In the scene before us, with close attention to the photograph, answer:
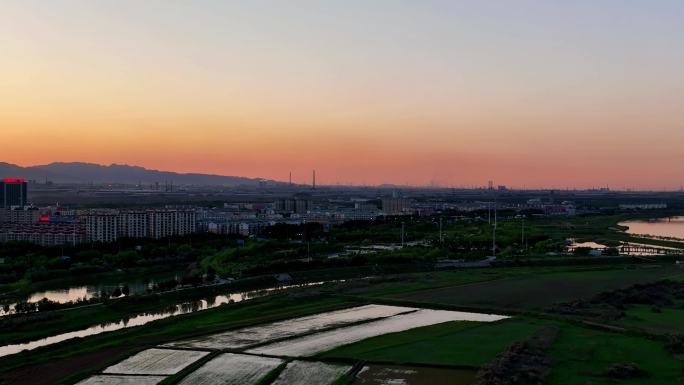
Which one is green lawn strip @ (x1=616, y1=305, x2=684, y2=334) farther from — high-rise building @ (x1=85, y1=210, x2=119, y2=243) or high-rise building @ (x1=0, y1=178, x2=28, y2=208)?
high-rise building @ (x1=0, y1=178, x2=28, y2=208)

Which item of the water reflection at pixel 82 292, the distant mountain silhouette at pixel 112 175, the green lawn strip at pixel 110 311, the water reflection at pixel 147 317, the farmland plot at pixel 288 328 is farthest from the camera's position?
the distant mountain silhouette at pixel 112 175

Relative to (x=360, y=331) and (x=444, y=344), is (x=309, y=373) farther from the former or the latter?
(x=360, y=331)

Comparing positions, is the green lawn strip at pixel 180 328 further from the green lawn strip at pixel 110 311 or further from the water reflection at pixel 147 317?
the green lawn strip at pixel 110 311

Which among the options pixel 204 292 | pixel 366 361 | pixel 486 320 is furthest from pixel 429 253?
pixel 366 361

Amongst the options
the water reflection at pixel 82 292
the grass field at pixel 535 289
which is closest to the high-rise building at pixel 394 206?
the grass field at pixel 535 289

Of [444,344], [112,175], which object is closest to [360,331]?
[444,344]

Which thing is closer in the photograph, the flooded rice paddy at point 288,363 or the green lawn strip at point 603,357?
the green lawn strip at point 603,357

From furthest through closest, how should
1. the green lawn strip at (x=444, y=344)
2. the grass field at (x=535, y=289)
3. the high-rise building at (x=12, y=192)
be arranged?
the high-rise building at (x=12, y=192) < the grass field at (x=535, y=289) < the green lawn strip at (x=444, y=344)
